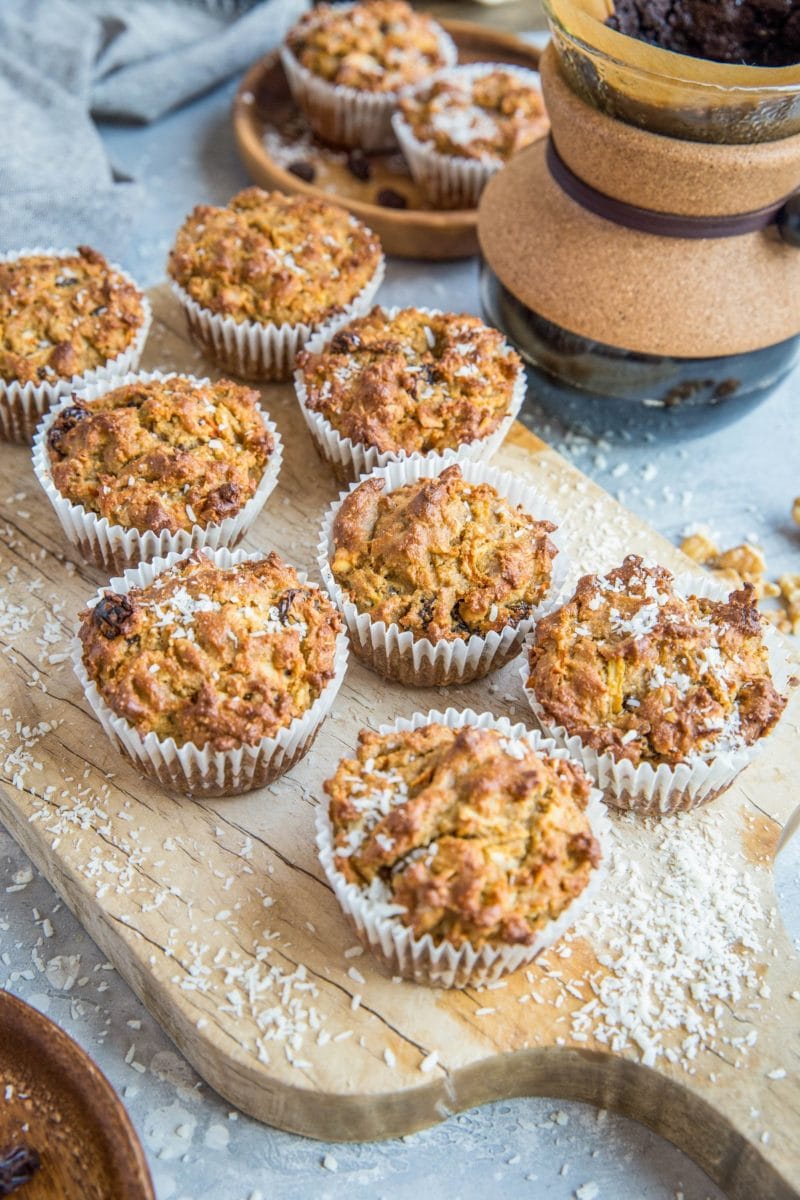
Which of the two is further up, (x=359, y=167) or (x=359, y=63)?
(x=359, y=63)

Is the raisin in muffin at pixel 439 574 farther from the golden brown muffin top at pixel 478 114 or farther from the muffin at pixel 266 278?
the golden brown muffin top at pixel 478 114

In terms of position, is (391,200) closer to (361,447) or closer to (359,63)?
(359,63)

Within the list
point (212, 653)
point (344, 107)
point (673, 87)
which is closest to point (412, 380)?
point (673, 87)

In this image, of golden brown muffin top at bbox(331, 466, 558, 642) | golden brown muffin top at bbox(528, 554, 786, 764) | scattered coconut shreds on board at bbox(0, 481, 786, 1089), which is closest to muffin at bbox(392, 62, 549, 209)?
golden brown muffin top at bbox(331, 466, 558, 642)

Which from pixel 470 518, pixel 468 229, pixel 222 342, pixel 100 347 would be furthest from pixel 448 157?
pixel 470 518

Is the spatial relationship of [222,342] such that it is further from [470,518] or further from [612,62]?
[612,62]

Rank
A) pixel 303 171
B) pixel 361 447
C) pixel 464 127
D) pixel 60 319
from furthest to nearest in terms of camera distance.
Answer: pixel 303 171
pixel 464 127
pixel 60 319
pixel 361 447
